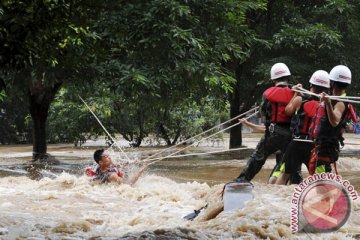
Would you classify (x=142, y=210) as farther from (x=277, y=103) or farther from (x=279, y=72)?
(x=279, y=72)

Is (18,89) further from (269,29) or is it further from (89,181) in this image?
(269,29)

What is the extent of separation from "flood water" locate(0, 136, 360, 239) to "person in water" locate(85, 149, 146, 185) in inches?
5.6

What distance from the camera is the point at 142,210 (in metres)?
9.64

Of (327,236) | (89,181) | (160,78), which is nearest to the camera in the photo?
(327,236)

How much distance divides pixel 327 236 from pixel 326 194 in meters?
0.40

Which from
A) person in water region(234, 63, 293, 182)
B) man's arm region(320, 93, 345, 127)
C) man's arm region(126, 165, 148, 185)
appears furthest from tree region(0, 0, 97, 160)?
man's arm region(126, 165, 148, 185)

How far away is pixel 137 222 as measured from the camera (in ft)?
27.8

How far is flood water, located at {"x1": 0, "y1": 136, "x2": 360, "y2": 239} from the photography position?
6.75 m

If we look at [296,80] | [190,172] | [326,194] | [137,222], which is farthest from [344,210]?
[296,80]

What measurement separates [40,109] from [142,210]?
943 centimetres

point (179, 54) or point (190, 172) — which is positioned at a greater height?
point (179, 54)

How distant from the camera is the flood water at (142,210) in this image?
6746 millimetres

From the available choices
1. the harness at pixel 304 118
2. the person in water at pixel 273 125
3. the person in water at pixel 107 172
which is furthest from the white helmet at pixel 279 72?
the person in water at pixel 107 172

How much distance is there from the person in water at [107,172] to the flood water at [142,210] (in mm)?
143
